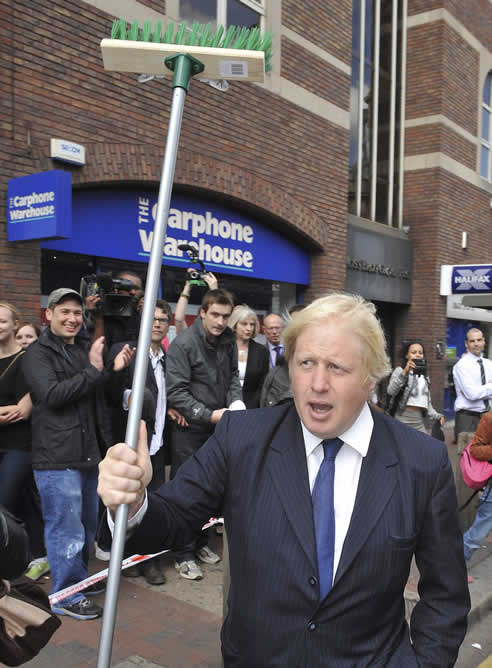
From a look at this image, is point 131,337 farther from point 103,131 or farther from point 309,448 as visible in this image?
point 103,131

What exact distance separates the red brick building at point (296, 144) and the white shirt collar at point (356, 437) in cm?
487

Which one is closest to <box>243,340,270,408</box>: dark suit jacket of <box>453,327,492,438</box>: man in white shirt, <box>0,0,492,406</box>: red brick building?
<box>0,0,492,406</box>: red brick building

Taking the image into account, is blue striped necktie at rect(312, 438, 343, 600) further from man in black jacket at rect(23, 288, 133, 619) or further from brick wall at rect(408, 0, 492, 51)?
brick wall at rect(408, 0, 492, 51)

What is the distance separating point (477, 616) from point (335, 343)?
3.41 meters

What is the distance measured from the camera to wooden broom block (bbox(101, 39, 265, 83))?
1826 millimetres

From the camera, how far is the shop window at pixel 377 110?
12242 mm

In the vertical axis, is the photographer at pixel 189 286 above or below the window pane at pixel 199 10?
below

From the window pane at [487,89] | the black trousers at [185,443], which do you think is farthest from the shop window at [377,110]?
the black trousers at [185,443]

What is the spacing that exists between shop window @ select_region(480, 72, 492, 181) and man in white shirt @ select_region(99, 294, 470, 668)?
15.2m

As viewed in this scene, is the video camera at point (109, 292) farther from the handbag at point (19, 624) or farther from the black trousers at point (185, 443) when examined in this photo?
the handbag at point (19, 624)

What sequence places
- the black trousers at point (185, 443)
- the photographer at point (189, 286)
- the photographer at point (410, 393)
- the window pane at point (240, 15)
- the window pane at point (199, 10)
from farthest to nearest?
the window pane at point (240, 15)
the window pane at point (199, 10)
the photographer at point (410, 393)
the photographer at point (189, 286)
the black trousers at point (185, 443)

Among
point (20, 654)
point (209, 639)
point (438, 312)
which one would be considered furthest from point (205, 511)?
point (438, 312)

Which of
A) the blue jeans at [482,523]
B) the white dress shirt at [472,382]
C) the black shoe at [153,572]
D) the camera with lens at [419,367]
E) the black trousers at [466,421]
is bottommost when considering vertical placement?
the black shoe at [153,572]

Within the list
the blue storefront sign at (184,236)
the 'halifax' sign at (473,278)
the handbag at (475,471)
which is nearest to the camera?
the handbag at (475,471)
